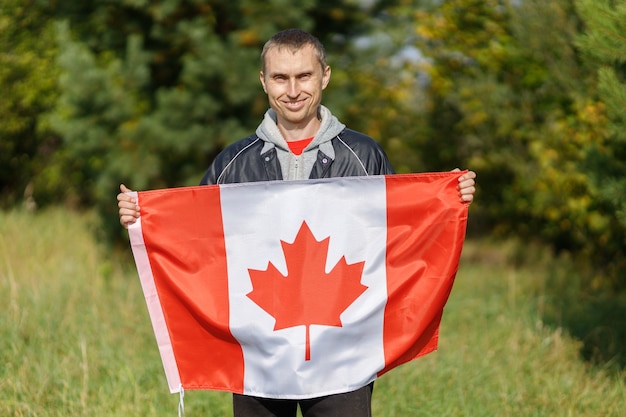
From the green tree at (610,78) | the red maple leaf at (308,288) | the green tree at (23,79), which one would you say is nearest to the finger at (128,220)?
the red maple leaf at (308,288)

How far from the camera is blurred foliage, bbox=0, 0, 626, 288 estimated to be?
660cm

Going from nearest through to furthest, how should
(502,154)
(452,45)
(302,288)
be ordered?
(302,288)
(502,154)
(452,45)

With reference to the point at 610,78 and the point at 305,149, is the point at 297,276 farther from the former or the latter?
the point at 610,78

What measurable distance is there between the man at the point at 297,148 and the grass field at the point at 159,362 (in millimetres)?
1325

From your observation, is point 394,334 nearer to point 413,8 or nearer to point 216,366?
point 216,366

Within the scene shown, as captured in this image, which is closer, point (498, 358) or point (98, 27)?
point (498, 358)

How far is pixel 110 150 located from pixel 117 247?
3.55 feet

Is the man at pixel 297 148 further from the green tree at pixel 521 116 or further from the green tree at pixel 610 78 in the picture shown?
the green tree at pixel 521 116

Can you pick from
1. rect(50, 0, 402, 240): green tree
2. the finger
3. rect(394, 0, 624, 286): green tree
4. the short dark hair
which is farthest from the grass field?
the short dark hair

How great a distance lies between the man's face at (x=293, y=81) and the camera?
8.54 feet

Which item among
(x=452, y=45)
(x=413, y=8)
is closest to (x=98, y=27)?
(x=413, y=8)

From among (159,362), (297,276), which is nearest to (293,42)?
(297,276)

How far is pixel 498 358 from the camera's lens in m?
4.86

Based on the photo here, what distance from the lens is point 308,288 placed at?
268 centimetres
